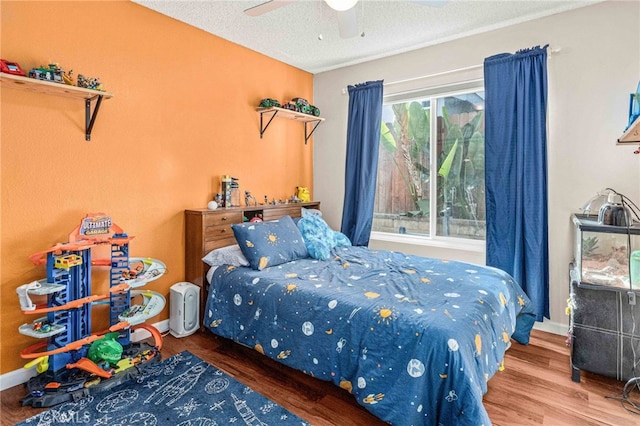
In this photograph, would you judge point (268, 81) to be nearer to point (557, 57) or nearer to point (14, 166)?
point (14, 166)

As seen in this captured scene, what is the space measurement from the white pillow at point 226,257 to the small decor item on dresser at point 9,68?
1725 millimetres

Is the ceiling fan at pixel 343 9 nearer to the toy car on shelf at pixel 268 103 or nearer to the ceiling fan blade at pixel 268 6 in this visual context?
the ceiling fan blade at pixel 268 6

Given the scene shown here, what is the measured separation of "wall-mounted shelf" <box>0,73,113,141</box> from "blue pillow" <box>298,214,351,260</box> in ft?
6.25

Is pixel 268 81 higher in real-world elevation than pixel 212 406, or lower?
higher

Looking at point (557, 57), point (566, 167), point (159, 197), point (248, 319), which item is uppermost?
point (557, 57)

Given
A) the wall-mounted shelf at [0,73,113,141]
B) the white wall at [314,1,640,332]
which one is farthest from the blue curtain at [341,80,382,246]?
the wall-mounted shelf at [0,73,113,141]

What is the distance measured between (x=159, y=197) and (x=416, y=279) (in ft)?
7.28

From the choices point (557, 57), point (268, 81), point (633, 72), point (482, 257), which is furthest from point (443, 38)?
point (482, 257)

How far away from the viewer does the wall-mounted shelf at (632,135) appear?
2005 millimetres

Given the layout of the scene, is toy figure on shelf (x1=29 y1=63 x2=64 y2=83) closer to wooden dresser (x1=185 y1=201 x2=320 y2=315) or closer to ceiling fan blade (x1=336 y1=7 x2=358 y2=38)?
wooden dresser (x1=185 y1=201 x2=320 y2=315)

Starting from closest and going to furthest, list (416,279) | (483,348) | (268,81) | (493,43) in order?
(483,348) → (416,279) → (493,43) → (268,81)

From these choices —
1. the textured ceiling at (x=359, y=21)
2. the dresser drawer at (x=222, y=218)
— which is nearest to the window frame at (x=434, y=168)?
the textured ceiling at (x=359, y=21)

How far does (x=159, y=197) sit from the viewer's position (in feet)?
9.52

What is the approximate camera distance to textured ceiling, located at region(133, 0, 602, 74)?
2699 millimetres
